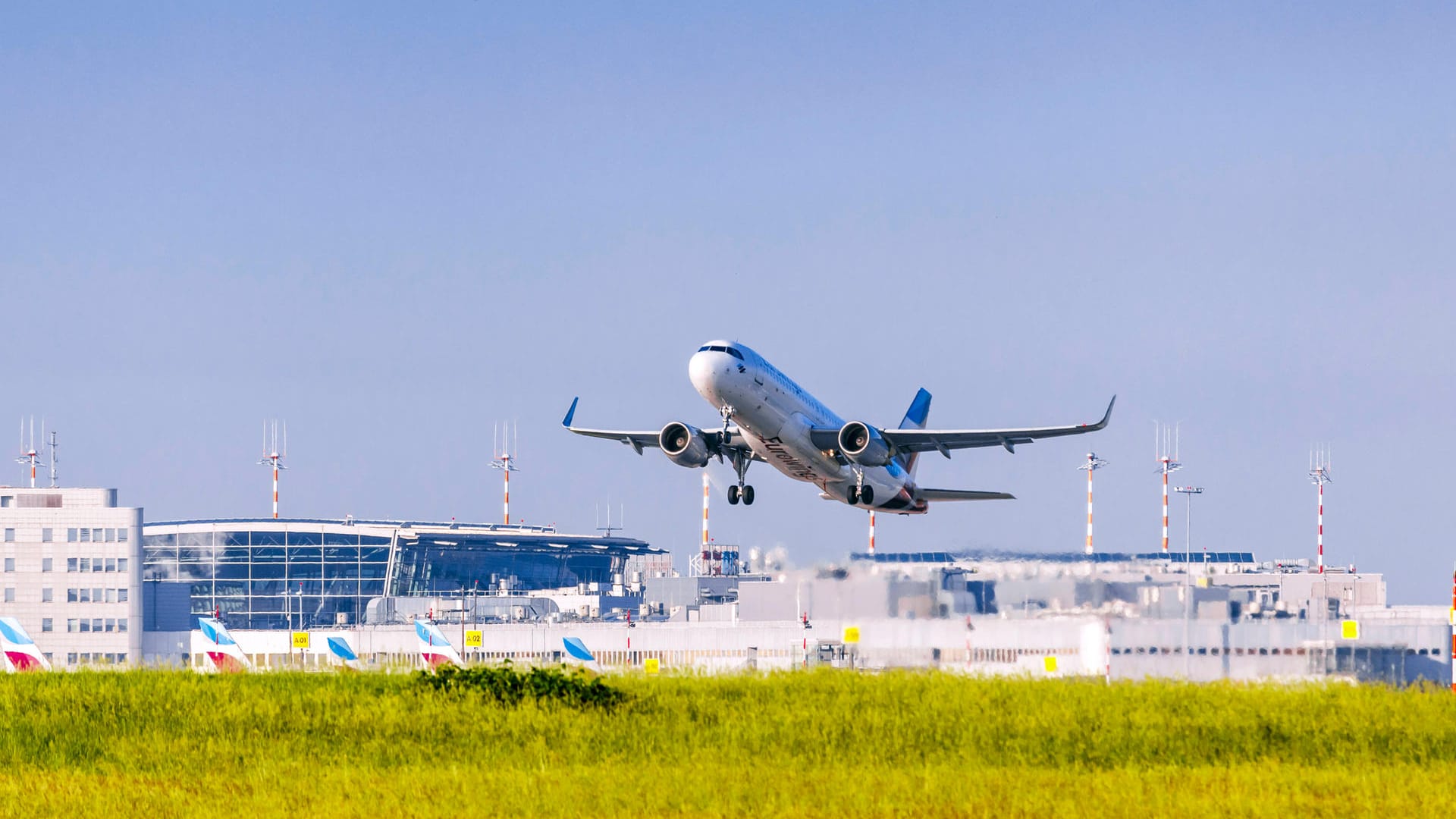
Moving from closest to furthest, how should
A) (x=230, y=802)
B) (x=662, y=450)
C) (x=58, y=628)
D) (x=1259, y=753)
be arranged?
1. (x=230, y=802)
2. (x=1259, y=753)
3. (x=662, y=450)
4. (x=58, y=628)

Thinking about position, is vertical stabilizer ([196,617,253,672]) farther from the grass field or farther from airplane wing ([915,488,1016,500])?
the grass field

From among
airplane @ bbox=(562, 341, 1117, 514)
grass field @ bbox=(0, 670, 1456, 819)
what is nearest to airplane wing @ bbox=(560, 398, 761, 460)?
airplane @ bbox=(562, 341, 1117, 514)

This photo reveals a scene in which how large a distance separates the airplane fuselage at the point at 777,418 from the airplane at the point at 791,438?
3 cm

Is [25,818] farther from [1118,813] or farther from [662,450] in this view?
[662,450]

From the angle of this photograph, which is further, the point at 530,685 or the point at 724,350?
the point at 724,350

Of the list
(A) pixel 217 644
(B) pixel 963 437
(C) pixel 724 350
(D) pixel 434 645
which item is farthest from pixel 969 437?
(A) pixel 217 644

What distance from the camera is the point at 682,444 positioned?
62719 millimetres

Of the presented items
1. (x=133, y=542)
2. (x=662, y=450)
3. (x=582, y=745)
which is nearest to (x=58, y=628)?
(x=133, y=542)

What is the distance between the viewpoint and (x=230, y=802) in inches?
1004

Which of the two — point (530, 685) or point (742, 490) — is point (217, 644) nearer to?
point (742, 490)

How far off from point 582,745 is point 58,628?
138 meters

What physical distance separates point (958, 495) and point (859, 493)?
8435mm

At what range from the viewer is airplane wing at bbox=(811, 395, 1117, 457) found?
6450 cm

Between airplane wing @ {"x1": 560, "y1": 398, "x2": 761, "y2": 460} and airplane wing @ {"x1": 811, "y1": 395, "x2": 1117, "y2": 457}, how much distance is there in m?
3.12
